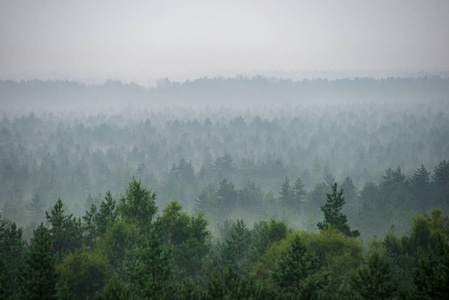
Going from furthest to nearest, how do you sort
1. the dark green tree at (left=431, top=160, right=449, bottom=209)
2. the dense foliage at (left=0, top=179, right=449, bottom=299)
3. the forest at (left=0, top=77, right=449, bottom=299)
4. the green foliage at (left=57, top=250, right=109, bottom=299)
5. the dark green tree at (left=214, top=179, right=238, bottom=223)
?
the dark green tree at (left=214, top=179, right=238, bottom=223)
the dark green tree at (left=431, top=160, right=449, bottom=209)
the green foliage at (left=57, top=250, right=109, bottom=299)
the forest at (left=0, top=77, right=449, bottom=299)
the dense foliage at (left=0, top=179, right=449, bottom=299)

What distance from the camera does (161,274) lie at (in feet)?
72.0

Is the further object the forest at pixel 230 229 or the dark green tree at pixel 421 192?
the dark green tree at pixel 421 192

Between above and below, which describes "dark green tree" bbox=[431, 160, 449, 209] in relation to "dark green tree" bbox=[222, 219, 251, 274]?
below

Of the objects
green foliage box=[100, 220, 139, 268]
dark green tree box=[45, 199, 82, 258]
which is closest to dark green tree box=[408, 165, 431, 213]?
green foliage box=[100, 220, 139, 268]

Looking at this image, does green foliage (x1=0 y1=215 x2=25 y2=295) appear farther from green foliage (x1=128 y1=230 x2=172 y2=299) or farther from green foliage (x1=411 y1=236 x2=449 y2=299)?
green foliage (x1=411 y1=236 x2=449 y2=299)

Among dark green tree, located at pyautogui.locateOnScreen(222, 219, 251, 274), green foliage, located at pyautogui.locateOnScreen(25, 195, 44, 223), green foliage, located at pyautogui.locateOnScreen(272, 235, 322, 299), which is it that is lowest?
green foliage, located at pyautogui.locateOnScreen(25, 195, 44, 223)

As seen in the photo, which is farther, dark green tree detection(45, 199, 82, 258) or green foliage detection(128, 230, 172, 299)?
dark green tree detection(45, 199, 82, 258)

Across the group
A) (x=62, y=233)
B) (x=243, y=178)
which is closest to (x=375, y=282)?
(x=62, y=233)

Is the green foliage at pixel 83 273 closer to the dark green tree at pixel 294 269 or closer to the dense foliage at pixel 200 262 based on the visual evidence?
the dense foliage at pixel 200 262

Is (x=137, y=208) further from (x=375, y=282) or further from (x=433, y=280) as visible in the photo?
(x=433, y=280)

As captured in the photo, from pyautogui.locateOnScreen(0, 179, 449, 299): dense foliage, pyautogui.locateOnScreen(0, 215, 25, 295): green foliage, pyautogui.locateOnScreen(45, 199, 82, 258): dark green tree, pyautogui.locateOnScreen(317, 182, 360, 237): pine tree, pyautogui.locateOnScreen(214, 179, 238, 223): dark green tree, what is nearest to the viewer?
pyautogui.locateOnScreen(0, 179, 449, 299): dense foliage

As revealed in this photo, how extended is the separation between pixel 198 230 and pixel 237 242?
410cm

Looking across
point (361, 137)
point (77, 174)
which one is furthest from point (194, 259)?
point (361, 137)

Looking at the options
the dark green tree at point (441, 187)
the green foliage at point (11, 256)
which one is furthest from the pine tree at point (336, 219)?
the dark green tree at point (441, 187)
